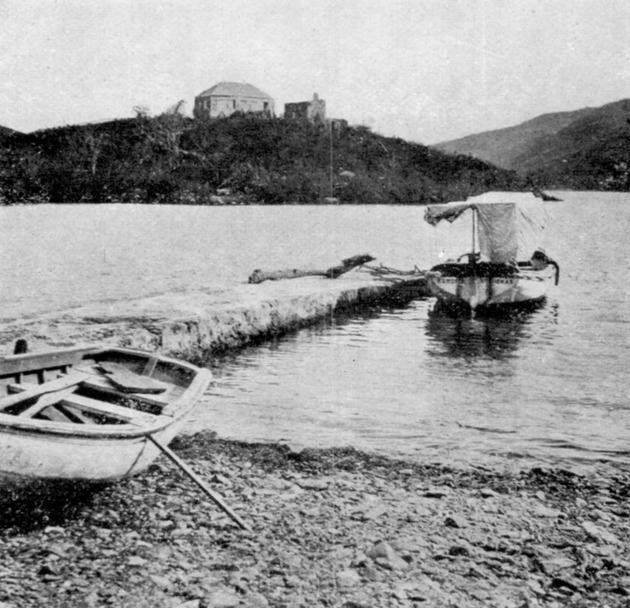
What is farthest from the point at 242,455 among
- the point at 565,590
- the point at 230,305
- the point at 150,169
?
the point at 150,169

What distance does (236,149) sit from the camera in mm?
143125

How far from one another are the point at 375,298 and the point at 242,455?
2015 centimetres

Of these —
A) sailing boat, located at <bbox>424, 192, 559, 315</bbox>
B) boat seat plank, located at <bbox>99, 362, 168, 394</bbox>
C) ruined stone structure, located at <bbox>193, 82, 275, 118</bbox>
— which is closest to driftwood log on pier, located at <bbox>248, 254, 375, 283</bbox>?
sailing boat, located at <bbox>424, 192, 559, 315</bbox>

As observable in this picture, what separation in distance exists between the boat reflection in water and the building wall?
134383mm

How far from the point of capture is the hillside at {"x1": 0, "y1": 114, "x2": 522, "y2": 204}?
130 metres

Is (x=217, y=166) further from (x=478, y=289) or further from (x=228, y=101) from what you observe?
(x=478, y=289)

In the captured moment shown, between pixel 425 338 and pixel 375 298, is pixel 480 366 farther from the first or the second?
pixel 375 298

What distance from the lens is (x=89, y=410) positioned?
862cm

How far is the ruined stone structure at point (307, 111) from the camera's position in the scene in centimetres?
15375

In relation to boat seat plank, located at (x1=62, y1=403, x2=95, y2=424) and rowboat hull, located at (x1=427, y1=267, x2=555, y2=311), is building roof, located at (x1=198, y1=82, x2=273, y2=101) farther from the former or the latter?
boat seat plank, located at (x1=62, y1=403, x2=95, y2=424)

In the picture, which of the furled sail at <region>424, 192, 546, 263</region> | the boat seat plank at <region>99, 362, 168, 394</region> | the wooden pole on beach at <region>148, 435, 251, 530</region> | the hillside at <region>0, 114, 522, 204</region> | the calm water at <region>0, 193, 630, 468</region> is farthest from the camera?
the hillside at <region>0, 114, 522, 204</region>

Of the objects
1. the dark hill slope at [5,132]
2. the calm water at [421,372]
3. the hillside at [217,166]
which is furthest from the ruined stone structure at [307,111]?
the calm water at [421,372]

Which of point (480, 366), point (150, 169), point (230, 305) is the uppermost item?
point (150, 169)

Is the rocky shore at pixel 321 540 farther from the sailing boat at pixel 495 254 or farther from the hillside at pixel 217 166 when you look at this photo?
the hillside at pixel 217 166
